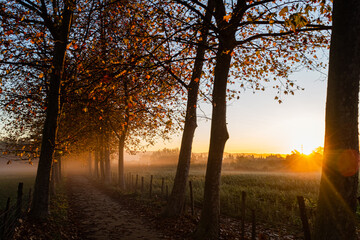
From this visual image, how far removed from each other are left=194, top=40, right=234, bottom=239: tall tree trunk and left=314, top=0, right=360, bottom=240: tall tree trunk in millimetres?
3705

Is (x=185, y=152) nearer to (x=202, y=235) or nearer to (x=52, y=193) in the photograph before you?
(x=202, y=235)

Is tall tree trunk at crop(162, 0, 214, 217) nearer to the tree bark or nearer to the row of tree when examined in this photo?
the row of tree

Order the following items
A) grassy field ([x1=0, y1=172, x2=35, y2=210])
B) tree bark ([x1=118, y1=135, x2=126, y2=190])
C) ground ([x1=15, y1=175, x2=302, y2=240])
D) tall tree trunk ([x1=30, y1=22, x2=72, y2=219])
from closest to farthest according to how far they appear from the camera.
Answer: ground ([x1=15, y1=175, x2=302, y2=240]), tall tree trunk ([x1=30, y1=22, x2=72, y2=219]), grassy field ([x1=0, y1=172, x2=35, y2=210]), tree bark ([x1=118, y1=135, x2=126, y2=190])

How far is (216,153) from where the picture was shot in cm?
743

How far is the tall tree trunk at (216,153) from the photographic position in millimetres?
7234

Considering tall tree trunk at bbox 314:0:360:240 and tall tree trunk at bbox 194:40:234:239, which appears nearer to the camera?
tall tree trunk at bbox 314:0:360:240

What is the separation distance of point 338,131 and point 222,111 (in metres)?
4.01

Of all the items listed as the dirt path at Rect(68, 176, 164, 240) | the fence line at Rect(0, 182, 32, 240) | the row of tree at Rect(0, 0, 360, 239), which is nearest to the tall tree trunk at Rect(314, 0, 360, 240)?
the row of tree at Rect(0, 0, 360, 239)

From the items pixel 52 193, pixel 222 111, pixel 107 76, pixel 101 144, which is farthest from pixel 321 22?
pixel 101 144

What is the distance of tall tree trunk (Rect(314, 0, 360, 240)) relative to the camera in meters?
3.76

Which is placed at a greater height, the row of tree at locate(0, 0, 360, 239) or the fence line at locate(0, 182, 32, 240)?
the row of tree at locate(0, 0, 360, 239)

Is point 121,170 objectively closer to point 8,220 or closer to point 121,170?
point 121,170

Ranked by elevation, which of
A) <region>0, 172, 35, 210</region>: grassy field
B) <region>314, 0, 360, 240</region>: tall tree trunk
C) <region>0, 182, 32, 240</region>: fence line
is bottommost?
<region>0, 172, 35, 210</region>: grassy field

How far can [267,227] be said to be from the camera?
966cm
